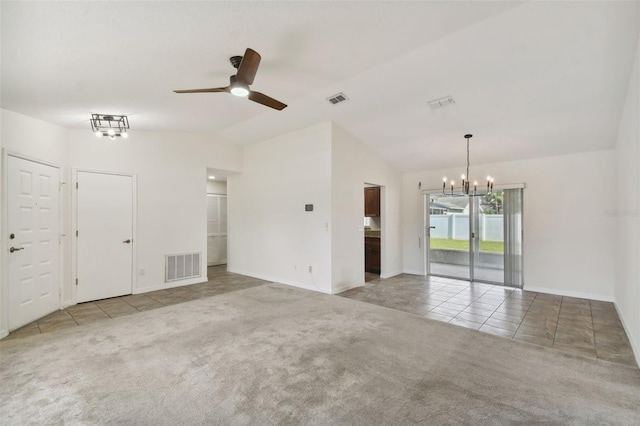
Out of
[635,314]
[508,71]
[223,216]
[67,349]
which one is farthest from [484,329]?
[223,216]

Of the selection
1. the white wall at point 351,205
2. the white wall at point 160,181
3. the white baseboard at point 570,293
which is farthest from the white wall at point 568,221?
the white wall at point 160,181

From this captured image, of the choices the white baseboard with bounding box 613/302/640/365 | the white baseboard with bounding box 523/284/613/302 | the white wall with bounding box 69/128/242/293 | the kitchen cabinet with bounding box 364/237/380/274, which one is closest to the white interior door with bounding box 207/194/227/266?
the white wall with bounding box 69/128/242/293

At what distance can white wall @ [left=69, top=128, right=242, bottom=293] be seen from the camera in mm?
4840

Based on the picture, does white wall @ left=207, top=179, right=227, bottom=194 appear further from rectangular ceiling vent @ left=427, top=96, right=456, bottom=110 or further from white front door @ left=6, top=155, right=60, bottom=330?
rectangular ceiling vent @ left=427, top=96, right=456, bottom=110

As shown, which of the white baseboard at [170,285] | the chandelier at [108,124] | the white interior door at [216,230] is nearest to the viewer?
the chandelier at [108,124]

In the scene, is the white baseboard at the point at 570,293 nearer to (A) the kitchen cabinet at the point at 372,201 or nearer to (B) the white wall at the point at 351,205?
(B) the white wall at the point at 351,205

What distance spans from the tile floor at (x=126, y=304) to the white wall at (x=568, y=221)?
17.9 ft

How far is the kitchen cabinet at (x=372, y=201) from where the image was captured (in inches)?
279

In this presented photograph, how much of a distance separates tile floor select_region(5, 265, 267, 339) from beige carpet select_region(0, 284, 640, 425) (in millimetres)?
392

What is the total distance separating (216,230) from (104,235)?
3.40 metres

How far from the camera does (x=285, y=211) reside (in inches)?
232

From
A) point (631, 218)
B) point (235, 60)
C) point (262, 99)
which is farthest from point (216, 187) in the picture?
point (631, 218)

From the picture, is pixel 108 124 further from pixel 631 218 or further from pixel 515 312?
pixel 631 218

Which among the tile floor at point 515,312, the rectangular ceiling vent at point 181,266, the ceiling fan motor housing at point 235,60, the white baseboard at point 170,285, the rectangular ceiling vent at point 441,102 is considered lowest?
the tile floor at point 515,312
